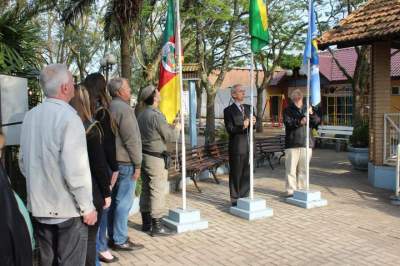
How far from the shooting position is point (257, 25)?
6.89 m

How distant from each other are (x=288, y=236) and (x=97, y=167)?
3.23m

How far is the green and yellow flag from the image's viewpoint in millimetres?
6859

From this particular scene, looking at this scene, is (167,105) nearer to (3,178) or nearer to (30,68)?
(30,68)

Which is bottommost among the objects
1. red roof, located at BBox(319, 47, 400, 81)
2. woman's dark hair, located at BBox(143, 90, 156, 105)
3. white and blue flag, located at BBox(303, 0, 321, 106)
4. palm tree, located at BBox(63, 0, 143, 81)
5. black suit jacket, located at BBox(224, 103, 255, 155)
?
black suit jacket, located at BBox(224, 103, 255, 155)

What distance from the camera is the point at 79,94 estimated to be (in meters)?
3.88

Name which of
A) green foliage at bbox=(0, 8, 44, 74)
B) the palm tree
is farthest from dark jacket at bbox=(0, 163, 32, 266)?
the palm tree

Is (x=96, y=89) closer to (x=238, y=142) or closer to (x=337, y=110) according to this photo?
(x=238, y=142)

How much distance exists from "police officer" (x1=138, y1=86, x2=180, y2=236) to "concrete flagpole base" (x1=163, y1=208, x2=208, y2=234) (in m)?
0.34

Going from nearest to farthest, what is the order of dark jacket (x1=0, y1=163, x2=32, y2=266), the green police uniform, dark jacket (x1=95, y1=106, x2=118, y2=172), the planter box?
dark jacket (x1=0, y1=163, x2=32, y2=266)
dark jacket (x1=95, y1=106, x2=118, y2=172)
the green police uniform
the planter box

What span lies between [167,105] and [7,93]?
2115mm

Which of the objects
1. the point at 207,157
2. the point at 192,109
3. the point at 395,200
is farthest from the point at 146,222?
the point at 192,109

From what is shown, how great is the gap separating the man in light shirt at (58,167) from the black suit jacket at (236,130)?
416 cm

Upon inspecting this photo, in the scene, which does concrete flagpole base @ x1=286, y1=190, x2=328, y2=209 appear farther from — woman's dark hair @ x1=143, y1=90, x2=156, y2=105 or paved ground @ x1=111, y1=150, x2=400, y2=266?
woman's dark hair @ x1=143, y1=90, x2=156, y2=105

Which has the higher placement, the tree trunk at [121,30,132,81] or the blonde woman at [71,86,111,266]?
the tree trunk at [121,30,132,81]
